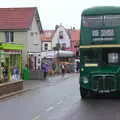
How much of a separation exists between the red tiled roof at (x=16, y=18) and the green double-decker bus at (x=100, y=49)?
31.6m

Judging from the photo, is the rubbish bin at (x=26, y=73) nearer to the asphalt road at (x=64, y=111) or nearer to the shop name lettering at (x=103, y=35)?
the shop name lettering at (x=103, y=35)

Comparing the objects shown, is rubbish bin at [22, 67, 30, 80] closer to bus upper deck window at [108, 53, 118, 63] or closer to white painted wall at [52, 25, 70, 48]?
bus upper deck window at [108, 53, 118, 63]

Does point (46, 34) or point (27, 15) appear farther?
point (46, 34)

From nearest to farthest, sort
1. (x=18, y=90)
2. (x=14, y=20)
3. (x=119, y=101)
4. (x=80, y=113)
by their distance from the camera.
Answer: (x=80, y=113), (x=119, y=101), (x=18, y=90), (x=14, y=20)

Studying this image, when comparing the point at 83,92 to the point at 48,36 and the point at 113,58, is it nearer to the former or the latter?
the point at 113,58

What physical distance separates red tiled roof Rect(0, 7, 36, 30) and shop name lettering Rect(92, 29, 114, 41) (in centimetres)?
3173

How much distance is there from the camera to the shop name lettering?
22277mm

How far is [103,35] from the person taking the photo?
22.4m

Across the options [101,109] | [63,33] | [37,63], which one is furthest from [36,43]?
[63,33]

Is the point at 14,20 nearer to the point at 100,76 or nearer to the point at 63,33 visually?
the point at 100,76

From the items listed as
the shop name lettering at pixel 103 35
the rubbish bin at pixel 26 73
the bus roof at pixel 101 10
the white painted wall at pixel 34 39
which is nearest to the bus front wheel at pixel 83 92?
the shop name lettering at pixel 103 35

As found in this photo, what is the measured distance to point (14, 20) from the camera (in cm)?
5519

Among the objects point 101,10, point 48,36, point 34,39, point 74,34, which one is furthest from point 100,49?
point 74,34

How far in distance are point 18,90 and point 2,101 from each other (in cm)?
613
